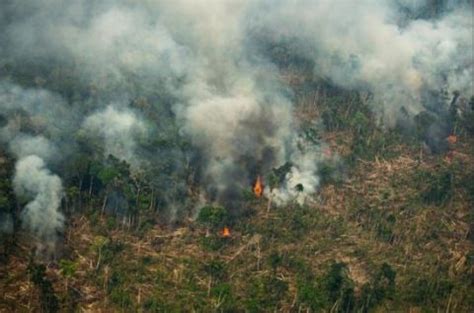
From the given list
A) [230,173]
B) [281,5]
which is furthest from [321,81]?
[230,173]

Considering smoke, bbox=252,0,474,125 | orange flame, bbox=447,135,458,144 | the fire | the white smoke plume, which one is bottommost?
the fire

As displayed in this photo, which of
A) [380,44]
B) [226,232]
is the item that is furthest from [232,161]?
[380,44]

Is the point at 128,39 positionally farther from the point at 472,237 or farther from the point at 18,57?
the point at 472,237

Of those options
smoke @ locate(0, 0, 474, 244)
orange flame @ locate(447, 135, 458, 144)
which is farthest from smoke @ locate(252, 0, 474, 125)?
orange flame @ locate(447, 135, 458, 144)

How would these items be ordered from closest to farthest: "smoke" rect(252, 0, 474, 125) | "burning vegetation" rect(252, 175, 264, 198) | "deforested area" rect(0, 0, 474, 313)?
"deforested area" rect(0, 0, 474, 313) < "burning vegetation" rect(252, 175, 264, 198) < "smoke" rect(252, 0, 474, 125)

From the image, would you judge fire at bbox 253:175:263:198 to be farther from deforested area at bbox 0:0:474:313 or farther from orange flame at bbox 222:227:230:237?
orange flame at bbox 222:227:230:237

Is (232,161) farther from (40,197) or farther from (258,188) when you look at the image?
(40,197)
